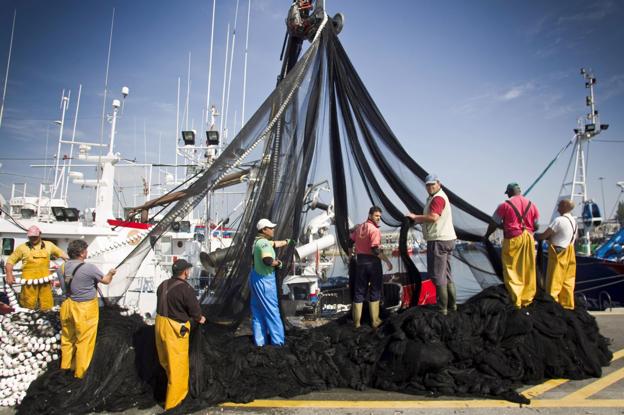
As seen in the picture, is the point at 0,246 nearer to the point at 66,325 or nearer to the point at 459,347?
the point at 66,325

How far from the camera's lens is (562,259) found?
5.12m

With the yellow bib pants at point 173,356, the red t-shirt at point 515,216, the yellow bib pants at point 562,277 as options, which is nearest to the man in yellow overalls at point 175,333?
the yellow bib pants at point 173,356

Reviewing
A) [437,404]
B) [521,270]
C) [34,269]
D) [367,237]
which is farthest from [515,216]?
[34,269]

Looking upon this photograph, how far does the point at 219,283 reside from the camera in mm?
4887

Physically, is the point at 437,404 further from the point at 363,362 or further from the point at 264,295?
the point at 264,295

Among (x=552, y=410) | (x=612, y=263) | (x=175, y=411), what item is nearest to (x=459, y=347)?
(x=552, y=410)

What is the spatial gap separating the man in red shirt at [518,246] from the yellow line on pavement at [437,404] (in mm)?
1154

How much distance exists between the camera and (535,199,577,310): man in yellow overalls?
16.7 ft

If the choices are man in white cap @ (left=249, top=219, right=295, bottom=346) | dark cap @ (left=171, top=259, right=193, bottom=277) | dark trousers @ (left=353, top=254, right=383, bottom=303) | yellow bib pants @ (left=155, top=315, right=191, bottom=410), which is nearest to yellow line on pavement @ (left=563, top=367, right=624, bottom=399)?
dark trousers @ (left=353, top=254, right=383, bottom=303)

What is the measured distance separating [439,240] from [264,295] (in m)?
2.23

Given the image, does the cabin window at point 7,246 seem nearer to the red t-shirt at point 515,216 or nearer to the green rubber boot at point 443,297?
the green rubber boot at point 443,297

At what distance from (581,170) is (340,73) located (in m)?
16.5

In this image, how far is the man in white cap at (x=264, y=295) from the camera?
464cm

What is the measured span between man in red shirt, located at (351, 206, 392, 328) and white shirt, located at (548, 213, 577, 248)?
2.27m
